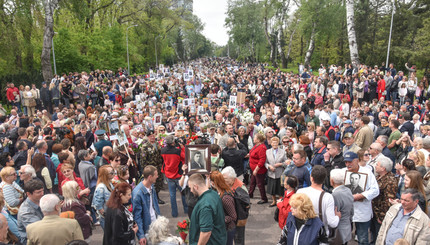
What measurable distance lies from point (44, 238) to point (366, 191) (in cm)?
450

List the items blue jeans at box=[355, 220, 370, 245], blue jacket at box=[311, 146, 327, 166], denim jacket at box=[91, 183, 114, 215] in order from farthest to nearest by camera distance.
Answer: blue jacket at box=[311, 146, 327, 166] → blue jeans at box=[355, 220, 370, 245] → denim jacket at box=[91, 183, 114, 215]

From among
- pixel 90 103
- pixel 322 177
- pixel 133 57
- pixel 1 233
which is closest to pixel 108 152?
pixel 1 233

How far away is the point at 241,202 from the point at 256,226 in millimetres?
2221

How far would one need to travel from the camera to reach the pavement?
591 centimetres

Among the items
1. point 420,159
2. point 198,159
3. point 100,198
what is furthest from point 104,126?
point 420,159

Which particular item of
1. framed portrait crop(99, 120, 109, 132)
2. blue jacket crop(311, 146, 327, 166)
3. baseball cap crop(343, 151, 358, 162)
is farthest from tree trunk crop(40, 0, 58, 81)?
baseball cap crop(343, 151, 358, 162)

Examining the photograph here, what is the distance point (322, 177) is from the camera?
409cm

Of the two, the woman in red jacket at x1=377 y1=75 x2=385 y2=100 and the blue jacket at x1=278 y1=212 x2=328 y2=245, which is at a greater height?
the woman in red jacket at x1=377 y1=75 x2=385 y2=100

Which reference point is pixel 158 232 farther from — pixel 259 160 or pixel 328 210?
pixel 259 160

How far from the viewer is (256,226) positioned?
253 inches

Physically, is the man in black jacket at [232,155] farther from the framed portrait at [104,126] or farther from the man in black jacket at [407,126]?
the man in black jacket at [407,126]

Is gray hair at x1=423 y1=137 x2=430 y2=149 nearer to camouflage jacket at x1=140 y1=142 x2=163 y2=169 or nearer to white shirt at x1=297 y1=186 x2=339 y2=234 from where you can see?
white shirt at x1=297 y1=186 x2=339 y2=234

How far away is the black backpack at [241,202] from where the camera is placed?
4.46 metres

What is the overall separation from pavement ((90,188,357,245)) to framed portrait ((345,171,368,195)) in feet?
5.15
